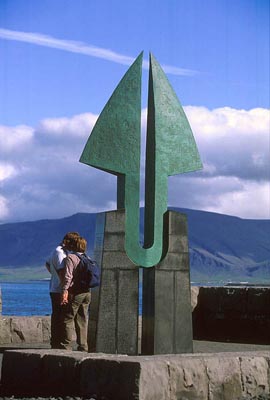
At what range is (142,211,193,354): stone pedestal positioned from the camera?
11859 mm

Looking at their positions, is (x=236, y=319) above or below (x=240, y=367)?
above

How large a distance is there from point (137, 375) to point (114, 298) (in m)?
3.73

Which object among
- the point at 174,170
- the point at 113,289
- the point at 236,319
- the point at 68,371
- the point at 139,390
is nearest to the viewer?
the point at 139,390

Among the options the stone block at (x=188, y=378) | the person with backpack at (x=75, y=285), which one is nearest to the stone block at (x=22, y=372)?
the stone block at (x=188, y=378)

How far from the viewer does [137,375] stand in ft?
26.0

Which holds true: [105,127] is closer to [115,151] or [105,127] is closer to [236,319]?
[115,151]

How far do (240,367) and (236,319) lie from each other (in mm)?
7988

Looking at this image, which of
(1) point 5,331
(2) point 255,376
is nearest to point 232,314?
(1) point 5,331

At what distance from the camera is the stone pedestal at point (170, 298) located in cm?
1186

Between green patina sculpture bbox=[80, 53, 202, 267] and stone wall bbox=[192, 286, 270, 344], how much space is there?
15.4 ft

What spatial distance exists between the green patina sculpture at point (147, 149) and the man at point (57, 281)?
3.58ft

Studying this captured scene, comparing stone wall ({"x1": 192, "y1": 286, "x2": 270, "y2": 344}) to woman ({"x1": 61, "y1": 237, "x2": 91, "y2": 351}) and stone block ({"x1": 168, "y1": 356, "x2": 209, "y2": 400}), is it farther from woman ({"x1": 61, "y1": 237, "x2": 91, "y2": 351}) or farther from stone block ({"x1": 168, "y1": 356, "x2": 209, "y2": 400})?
stone block ({"x1": 168, "y1": 356, "x2": 209, "y2": 400})

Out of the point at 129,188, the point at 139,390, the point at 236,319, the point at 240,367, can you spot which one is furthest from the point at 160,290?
the point at 236,319

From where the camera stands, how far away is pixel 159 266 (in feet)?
39.2
